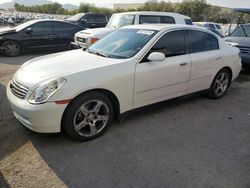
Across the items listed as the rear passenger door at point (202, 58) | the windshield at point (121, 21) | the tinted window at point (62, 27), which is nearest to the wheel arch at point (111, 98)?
the rear passenger door at point (202, 58)

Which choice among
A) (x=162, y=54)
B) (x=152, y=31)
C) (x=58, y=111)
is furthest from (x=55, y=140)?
(x=152, y=31)

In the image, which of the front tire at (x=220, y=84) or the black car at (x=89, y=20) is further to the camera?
the black car at (x=89, y=20)

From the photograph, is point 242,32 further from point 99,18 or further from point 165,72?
point 99,18

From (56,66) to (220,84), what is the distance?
142 inches

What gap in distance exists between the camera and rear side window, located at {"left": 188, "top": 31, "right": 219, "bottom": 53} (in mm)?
4596

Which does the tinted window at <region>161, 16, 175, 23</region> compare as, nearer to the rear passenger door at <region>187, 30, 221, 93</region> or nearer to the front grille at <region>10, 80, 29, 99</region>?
the rear passenger door at <region>187, 30, 221, 93</region>

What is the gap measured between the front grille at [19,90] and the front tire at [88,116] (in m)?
0.60

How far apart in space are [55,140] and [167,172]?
163 cm

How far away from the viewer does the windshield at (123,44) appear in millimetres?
3936

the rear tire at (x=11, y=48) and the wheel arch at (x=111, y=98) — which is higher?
the wheel arch at (x=111, y=98)

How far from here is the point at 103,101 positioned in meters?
3.50

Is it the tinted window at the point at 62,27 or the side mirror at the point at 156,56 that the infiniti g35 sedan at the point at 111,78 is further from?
the tinted window at the point at 62,27

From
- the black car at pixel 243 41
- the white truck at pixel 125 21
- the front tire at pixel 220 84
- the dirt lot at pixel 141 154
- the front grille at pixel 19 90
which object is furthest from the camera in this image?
the white truck at pixel 125 21

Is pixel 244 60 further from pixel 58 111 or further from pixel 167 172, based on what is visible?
pixel 58 111
